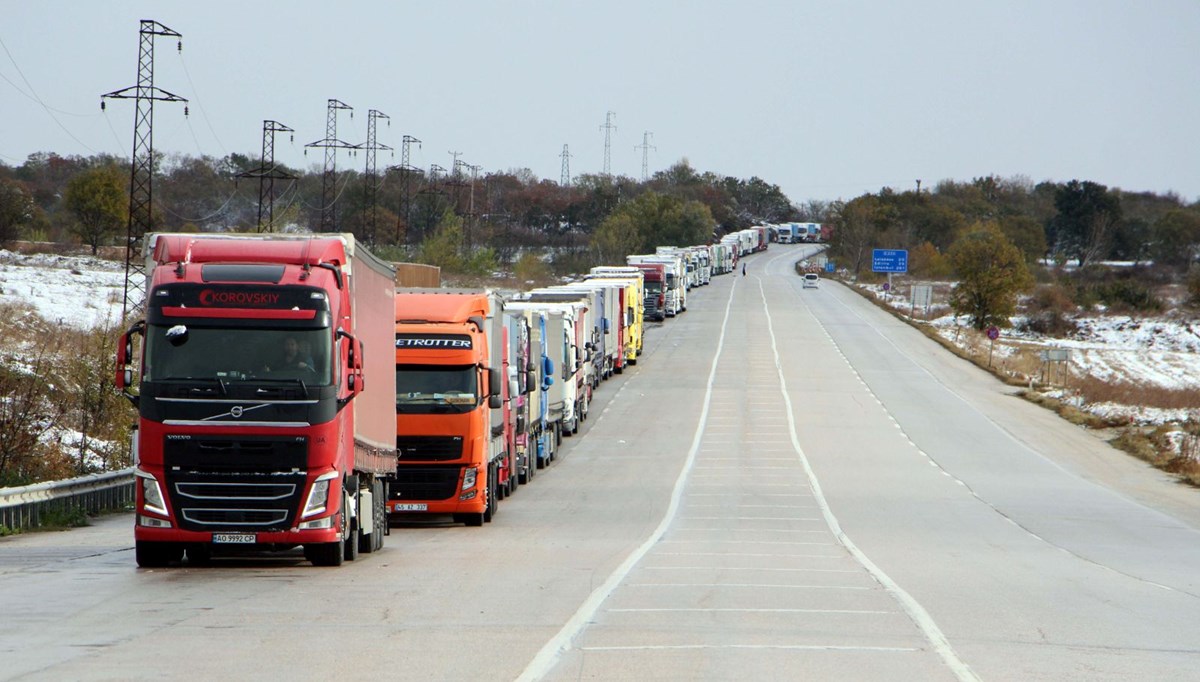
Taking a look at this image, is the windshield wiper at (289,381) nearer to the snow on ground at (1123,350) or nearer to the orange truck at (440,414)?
the orange truck at (440,414)

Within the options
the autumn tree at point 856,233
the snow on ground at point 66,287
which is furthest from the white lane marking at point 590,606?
the autumn tree at point 856,233

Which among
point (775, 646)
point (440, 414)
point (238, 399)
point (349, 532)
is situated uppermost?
point (238, 399)

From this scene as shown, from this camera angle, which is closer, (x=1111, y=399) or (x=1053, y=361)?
(x=1111, y=399)

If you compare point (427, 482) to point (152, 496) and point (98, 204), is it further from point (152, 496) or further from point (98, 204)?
point (98, 204)

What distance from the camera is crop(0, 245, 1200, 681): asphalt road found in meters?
10.1

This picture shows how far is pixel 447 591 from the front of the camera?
14.2 meters

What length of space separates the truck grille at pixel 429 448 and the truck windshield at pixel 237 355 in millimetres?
8191

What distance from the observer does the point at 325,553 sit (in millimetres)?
→ 16578

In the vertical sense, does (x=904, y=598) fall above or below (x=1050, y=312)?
below

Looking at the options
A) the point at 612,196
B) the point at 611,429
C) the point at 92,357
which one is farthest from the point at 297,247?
the point at 612,196

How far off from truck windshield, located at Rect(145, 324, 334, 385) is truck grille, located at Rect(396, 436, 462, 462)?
8191 mm

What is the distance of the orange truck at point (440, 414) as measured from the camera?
929 inches

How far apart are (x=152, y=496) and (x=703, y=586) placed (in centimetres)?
597

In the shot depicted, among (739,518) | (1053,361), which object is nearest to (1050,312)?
(1053,361)
